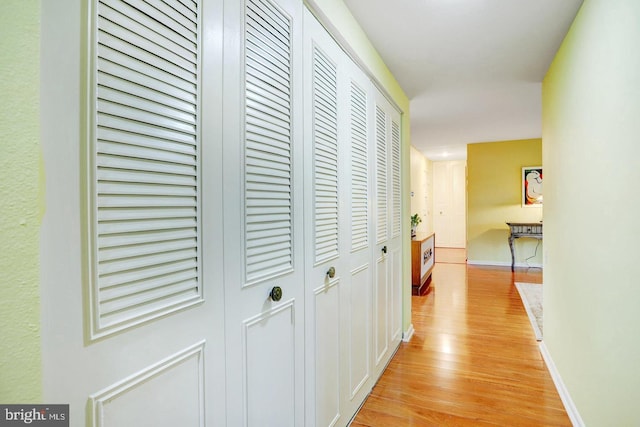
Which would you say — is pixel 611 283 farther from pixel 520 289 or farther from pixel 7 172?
pixel 520 289

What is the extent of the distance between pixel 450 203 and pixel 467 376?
7781 mm

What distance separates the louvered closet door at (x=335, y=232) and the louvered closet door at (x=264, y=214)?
102 mm

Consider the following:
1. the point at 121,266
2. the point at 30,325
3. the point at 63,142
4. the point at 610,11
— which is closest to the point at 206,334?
the point at 121,266

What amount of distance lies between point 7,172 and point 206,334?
0.59 meters

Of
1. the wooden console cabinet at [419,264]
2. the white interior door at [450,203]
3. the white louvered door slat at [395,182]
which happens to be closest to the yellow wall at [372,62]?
the white louvered door slat at [395,182]

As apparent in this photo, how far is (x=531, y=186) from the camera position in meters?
6.59

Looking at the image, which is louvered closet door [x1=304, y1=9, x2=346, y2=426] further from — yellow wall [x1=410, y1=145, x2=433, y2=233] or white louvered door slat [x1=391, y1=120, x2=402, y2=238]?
yellow wall [x1=410, y1=145, x2=433, y2=233]

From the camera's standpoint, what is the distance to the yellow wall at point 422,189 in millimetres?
7980

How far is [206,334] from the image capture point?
0.94 metres

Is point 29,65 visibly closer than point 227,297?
Yes

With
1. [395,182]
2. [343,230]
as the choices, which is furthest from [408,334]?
[343,230]

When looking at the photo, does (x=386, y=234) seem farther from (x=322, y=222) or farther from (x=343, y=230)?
(x=322, y=222)

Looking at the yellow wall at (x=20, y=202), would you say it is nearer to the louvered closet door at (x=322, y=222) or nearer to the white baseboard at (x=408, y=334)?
the louvered closet door at (x=322, y=222)

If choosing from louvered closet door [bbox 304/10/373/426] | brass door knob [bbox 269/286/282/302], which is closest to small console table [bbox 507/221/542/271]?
louvered closet door [bbox 304/10/373/426]
